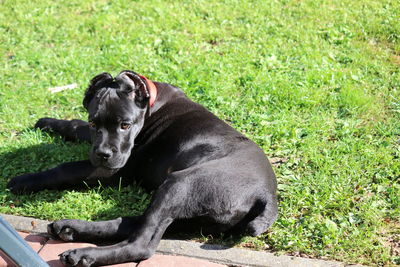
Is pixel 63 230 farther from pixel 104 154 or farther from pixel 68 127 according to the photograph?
pixel 68 127

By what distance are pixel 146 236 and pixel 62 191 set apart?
1.33 m

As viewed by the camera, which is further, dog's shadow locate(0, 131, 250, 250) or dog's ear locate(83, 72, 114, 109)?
dog's ear locate(83, 72, 114, 109)

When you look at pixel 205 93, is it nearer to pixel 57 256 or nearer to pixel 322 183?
pixel 322 183

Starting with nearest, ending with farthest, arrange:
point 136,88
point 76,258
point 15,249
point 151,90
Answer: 1. point 15,249
2. point 76,258
3. point 136,88
4. point 151,90

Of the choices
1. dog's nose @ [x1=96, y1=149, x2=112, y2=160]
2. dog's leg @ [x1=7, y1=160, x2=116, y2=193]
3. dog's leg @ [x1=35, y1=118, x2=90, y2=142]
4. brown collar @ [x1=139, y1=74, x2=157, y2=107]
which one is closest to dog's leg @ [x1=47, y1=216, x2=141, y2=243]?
dog's nose @ [x1=96, y1=149, x2=112, y2=160]

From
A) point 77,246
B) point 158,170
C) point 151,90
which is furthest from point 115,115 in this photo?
point 77,246

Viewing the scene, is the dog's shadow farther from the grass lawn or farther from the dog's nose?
the dog's nose

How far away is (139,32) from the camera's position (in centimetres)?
840

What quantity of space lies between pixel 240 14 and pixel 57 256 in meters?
5.72

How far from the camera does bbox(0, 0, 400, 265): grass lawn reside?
4859mm

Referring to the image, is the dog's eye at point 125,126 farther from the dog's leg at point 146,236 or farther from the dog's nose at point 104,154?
the dog's leg at point 146,236

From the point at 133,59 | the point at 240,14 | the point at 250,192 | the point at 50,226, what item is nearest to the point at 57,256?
the point at 50,226

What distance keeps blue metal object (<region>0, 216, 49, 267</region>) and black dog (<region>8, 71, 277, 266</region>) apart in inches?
23.4

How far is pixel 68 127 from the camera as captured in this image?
6.12 m
